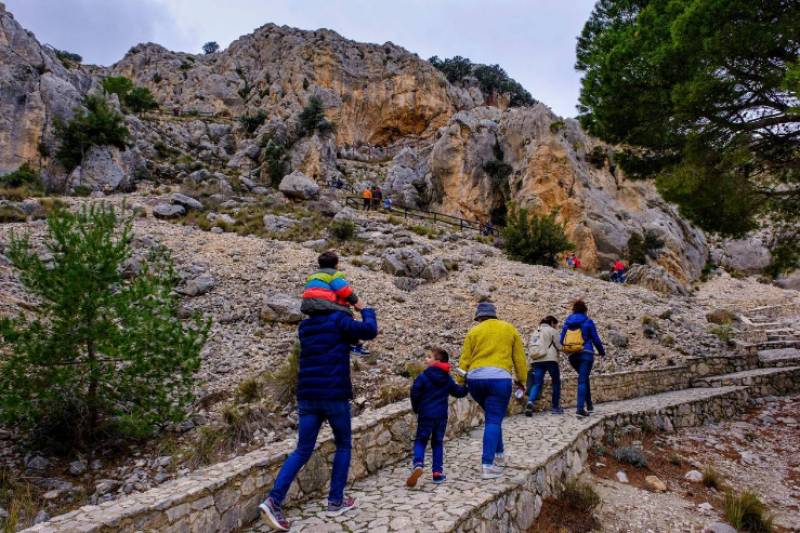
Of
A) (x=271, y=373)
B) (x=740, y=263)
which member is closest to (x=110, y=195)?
(x=271, y=373)

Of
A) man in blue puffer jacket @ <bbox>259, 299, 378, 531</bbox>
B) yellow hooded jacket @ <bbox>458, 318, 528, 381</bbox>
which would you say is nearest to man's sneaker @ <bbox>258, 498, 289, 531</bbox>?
man in blue puffer jacket @ <bbox>259, 299, 378, 531</bbox>

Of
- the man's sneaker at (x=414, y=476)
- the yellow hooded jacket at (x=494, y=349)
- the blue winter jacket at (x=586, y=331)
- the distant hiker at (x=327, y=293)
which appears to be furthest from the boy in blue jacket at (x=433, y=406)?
the blue winter jacket at (x=586, y=331)

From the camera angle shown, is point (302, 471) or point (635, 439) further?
point (635, 439)

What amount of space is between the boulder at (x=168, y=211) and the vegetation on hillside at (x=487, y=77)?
6796 centimetres

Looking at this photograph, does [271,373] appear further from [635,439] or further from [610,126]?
[610,126]

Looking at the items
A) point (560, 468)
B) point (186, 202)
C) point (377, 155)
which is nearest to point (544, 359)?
point (560, 468)

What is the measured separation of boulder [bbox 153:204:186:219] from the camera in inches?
789

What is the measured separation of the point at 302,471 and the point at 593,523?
3.43 meters

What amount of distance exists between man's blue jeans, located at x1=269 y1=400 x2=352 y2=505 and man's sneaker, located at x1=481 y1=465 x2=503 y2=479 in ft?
5.87

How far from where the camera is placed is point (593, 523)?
5074 millimetres

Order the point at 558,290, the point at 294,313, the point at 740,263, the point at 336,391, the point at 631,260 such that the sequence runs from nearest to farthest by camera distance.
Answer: the point at 336,391 → the point at 294,313 → the point at 558,290 → the point at 631,260 → the point at 740,263

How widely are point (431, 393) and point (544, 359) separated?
373cm

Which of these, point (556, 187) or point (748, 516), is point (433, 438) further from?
point (556, 187)

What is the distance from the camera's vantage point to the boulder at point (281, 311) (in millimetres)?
10586
